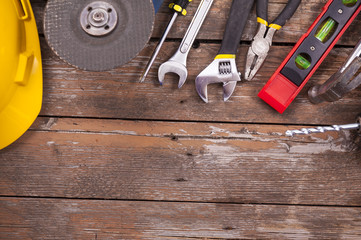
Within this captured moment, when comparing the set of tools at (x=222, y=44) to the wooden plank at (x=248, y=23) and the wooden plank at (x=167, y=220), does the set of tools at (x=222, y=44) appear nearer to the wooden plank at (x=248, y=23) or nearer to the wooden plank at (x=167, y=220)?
the wooden plank at (x=248, y=23)

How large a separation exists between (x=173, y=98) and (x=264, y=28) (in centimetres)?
34

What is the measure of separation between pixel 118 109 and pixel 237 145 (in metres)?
0.39

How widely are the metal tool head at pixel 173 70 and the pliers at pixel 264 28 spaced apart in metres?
0.20

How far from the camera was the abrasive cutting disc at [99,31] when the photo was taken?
82 cm

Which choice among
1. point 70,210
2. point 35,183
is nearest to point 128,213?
point 70,210

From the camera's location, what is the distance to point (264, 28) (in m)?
0.96

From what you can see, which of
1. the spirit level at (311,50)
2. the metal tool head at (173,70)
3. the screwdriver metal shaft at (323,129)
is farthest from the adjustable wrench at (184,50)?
the screwdriver metal shaft at (323,129)

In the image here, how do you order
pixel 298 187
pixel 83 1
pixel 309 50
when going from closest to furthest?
pixel 83 1 → pixel 309 50 → pixel 298 187

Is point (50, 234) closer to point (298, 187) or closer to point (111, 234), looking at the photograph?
point (111, 234)

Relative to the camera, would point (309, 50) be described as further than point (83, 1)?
Yes

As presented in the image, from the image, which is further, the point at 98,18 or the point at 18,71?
the point at 18,71

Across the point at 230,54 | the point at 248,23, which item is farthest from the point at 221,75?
the point at 248,23

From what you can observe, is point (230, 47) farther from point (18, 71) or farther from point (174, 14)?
point (18, 71)

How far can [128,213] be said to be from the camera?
1053mm
